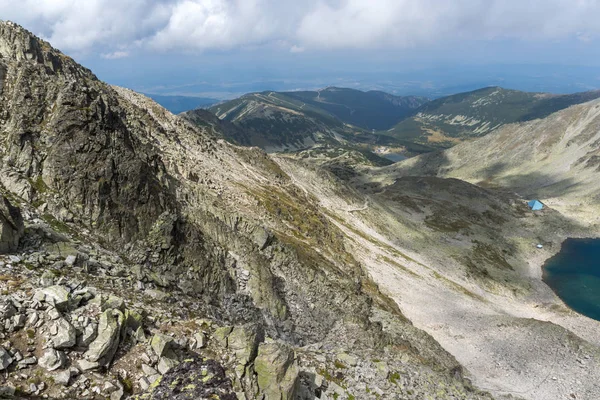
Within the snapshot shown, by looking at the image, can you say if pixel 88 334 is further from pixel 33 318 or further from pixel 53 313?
pixel 33 318

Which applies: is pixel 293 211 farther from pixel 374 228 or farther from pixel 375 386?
pixel 375 386

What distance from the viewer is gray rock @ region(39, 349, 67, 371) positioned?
13352mm

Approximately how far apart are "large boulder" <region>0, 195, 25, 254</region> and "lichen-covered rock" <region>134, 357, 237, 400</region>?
1178 centimetres

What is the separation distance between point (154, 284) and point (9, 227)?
887 cm

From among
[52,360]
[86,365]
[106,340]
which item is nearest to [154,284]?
[106,340]

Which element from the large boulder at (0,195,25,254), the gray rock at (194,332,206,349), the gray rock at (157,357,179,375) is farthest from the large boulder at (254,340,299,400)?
the large boulder at (0,195,25,254)

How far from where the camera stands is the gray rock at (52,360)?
43.8 feet

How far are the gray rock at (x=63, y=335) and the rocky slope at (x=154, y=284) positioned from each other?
1.8 inches

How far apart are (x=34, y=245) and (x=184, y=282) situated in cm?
1233

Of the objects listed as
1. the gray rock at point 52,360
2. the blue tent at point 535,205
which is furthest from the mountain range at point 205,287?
the blue tent at point 535,205

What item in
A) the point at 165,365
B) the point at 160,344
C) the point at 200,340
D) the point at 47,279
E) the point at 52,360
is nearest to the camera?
the point at 52,360

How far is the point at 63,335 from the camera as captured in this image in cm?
1418

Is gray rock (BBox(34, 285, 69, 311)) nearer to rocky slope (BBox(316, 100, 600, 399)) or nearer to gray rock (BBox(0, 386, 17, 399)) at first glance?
gray rock (BBox(0, 386, 17, 399))

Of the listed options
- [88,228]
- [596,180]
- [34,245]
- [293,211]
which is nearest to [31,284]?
[34,245]
